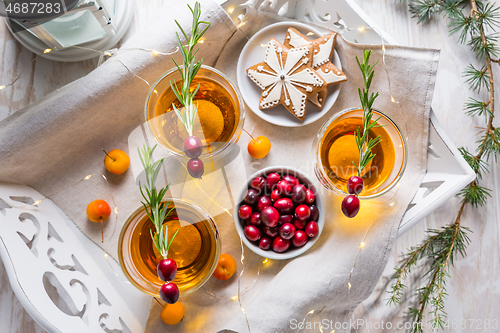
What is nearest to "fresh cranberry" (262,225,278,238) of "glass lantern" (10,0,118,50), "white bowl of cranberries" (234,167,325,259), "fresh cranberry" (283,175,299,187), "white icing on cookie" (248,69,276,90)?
"white bowl of cranberries" (234,167,325,259)

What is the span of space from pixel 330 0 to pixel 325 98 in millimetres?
220

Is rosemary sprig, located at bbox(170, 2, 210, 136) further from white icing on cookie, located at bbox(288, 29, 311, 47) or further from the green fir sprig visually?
the green fir sprig

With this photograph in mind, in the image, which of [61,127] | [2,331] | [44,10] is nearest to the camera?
[44,10]

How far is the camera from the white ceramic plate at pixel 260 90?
809mm

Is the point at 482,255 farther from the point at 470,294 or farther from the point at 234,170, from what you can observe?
the point at 234,170

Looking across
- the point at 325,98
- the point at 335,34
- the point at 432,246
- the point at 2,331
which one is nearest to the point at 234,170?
the point at 325,98

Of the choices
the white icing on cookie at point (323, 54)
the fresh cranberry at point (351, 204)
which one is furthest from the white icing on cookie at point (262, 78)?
the fresh cranberry at point (351, 204)

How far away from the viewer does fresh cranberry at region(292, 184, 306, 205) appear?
29.3 inches

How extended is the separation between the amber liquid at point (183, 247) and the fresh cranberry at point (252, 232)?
64mm

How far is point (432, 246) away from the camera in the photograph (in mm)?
956

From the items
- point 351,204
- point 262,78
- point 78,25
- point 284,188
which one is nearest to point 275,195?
point 284,188

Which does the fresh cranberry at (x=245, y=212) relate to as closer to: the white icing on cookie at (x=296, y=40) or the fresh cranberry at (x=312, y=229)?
the fresh cranberry at (x=312, y=229)

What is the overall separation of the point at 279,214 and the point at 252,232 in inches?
2.8

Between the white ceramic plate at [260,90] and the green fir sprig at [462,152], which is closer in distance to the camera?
the white ceramic plate at [260,90]
